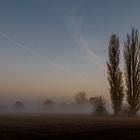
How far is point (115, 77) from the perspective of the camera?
6159 cm

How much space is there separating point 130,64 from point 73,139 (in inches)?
1703

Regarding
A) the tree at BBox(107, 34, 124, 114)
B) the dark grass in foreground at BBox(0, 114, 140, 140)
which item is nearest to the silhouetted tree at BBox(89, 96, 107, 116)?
the tree at BBox(107, 34, 124, 114)

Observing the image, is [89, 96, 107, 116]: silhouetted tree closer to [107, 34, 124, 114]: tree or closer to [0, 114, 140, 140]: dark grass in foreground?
[107, 34, 124, 114]: tree

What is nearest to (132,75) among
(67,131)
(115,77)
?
(115,77)

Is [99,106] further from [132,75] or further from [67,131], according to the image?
[67,131]

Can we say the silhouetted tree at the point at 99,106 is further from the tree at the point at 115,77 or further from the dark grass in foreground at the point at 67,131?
the dark grass in foreground at the point at 67,131

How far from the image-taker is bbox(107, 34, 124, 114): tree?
59.1 m

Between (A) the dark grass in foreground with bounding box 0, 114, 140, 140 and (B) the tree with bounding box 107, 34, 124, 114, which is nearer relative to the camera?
(A) the dark grass in foreground with bounding box 0, 114, 140, 140

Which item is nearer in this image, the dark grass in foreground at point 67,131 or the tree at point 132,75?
the dark grass in foreground at point 67,131

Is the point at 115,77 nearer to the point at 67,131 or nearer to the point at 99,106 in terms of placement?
the point at 99,106

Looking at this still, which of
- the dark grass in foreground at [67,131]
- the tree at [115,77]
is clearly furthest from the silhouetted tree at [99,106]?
the dark grass in foreground at [67,131]

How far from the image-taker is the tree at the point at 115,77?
5906cm

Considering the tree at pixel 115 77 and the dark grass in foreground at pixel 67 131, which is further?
the tree at pixel 115 77

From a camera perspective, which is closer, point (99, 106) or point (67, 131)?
point (67, 131)
